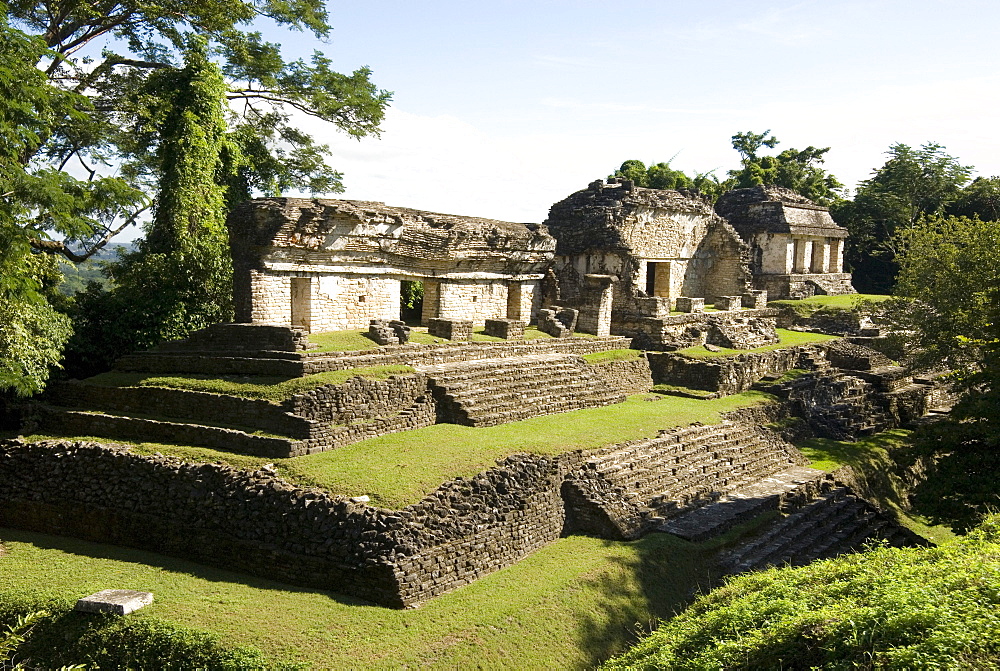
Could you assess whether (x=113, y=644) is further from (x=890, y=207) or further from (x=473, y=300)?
(x=890, y=207)

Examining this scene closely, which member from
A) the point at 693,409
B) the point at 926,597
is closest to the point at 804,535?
the point at 693,409

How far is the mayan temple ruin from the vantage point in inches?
359

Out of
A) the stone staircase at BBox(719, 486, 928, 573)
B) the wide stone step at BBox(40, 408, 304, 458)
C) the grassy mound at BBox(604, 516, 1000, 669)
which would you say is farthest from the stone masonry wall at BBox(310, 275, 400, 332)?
the grassy mound at BBox(604, 516, 1000, 669)

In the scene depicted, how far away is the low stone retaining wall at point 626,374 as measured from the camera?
52.0ft

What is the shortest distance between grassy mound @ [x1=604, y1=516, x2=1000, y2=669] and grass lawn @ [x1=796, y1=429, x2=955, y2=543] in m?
7.45

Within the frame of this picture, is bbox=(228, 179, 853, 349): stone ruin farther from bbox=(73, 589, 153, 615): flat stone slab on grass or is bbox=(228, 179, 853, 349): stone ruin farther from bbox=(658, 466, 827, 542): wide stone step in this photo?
bbox=(73, 589, 153, 615): flat stone slab on grass

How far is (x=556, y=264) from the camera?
21.2 meters

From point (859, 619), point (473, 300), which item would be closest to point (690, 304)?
point (473, 300)

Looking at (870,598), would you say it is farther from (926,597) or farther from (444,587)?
(444,587)

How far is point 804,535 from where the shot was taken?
439 inches

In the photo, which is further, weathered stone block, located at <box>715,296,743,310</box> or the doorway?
weathered stone block, located at <box>715,296,743,310</box>

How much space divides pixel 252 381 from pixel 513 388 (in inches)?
175

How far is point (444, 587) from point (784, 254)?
22222 millimetres

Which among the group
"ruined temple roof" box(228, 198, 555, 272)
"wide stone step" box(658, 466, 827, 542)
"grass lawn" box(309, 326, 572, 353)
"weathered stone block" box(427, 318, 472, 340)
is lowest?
"wide stone step" box(658, 466, 827, 542)
